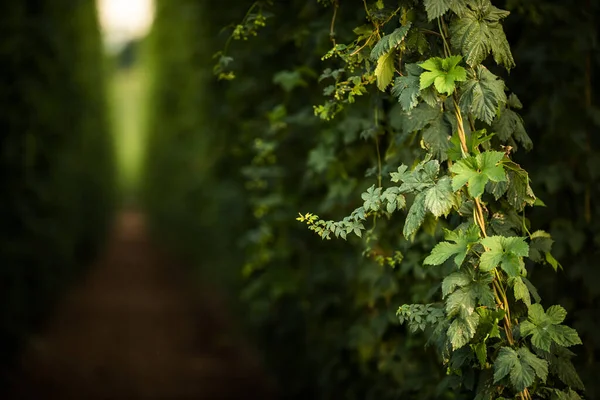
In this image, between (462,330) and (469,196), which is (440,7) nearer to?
(469,196)

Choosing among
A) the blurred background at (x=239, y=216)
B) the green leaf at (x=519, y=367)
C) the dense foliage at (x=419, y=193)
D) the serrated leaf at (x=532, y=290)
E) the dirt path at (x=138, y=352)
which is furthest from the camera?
the dirt path at (x=138, y=352)

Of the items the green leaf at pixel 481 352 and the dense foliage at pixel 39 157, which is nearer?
the green leaf at pixel 481 352

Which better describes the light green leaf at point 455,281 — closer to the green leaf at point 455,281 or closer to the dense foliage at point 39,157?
the green leaf at point 455,281

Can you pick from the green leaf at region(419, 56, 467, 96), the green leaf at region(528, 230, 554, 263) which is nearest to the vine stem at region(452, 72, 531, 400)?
the green leaf at region(419, 56, 467, 96)

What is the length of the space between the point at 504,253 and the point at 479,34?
0.62 m

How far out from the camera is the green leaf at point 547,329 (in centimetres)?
180

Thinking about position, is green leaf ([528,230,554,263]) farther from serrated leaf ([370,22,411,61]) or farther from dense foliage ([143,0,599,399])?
serrated leaf ([370,22,411,61])

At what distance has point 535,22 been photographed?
2943mm

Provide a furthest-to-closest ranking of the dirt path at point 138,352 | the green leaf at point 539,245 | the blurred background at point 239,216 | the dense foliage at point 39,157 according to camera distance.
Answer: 1. the dense foliage at point 39,157
2. the dirt path at point 138,352
3. the blurred background at point 239,216
4. the green leaf at point 539,245

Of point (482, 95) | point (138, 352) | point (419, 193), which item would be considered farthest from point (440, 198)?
point (138, 352)

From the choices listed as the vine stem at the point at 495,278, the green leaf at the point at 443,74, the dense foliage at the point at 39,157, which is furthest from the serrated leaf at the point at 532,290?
the dense foliage at the point at 39,157

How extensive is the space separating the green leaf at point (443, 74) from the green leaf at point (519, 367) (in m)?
0.74

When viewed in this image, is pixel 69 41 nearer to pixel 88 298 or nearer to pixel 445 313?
pixel 88 298

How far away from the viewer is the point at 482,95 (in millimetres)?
1825
